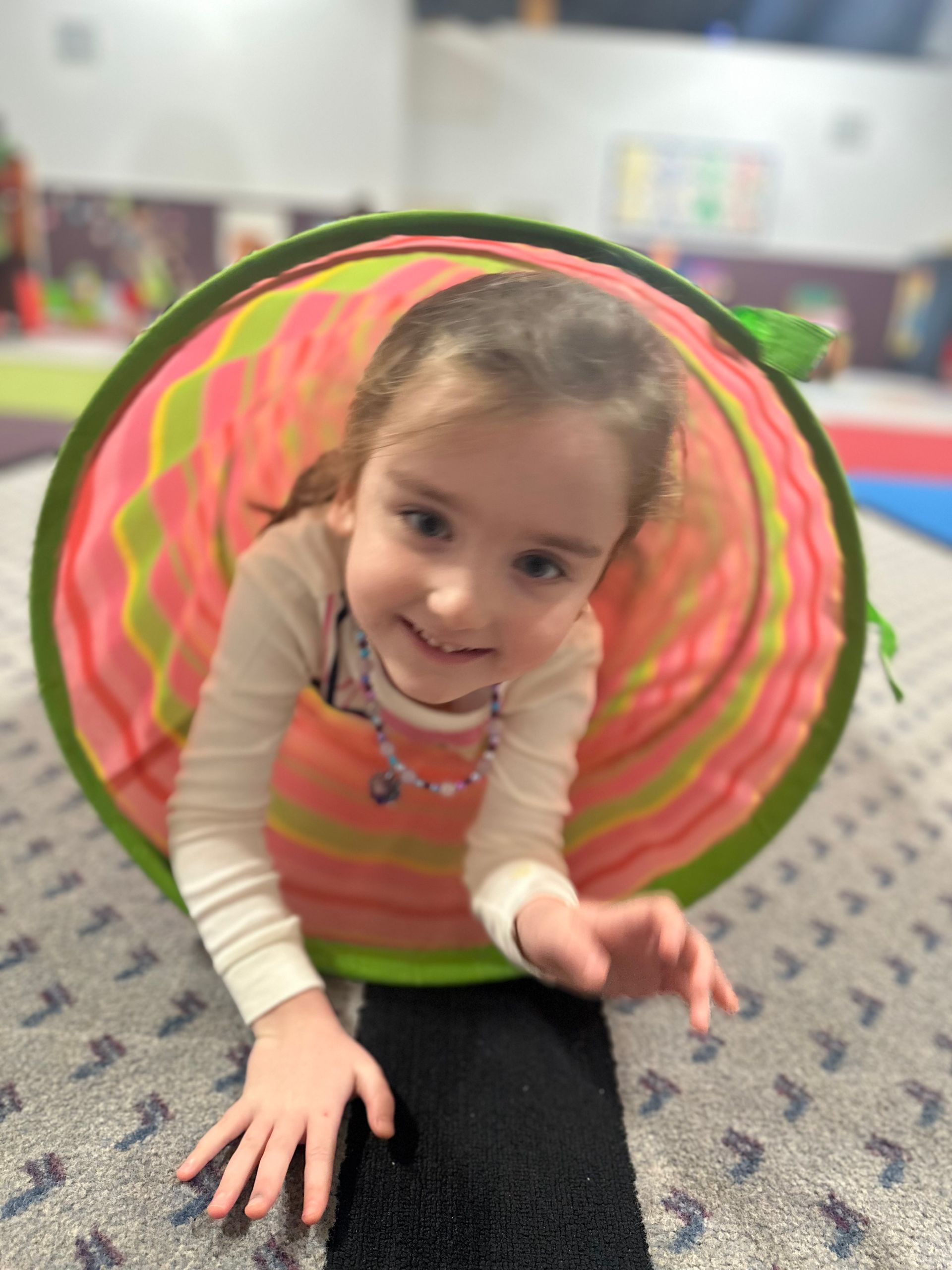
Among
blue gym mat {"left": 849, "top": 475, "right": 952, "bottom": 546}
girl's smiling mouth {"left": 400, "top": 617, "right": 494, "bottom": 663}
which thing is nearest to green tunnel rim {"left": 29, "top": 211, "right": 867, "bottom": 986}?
girl's smiling mouth {"left": 400, "top": 617, "right": 494, "bottom": 663}

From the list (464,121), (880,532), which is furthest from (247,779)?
(464,121)

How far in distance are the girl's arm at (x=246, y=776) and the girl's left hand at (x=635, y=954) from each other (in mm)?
178

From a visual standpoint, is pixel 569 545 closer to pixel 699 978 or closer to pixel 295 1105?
→ pixel 699 978

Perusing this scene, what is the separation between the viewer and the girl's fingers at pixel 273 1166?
1.57 ft

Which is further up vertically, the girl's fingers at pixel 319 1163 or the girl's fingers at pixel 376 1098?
the girl's fingers at pixel 319 1163

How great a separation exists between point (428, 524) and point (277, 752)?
0.27m

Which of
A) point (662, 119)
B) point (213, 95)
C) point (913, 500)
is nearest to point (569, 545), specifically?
point (913, 500)

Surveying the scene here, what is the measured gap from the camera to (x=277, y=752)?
28.1 inches

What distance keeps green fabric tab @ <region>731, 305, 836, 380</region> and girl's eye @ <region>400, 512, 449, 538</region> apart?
221 mm

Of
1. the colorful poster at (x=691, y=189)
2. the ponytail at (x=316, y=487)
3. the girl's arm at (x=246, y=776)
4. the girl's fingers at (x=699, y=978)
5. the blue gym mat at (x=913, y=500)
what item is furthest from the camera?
the colorful poster at (x=691, y=189)

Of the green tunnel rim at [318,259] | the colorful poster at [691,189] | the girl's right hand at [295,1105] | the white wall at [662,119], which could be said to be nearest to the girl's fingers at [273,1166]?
the girl's right hand at [295,1105]

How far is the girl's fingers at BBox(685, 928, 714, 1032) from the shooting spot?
47 centimetres

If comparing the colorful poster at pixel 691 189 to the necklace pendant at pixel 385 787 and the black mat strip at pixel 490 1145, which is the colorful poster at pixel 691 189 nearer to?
the necklace pendant at pixel 385 787

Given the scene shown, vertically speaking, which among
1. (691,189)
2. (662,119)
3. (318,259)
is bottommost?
(691,189)
